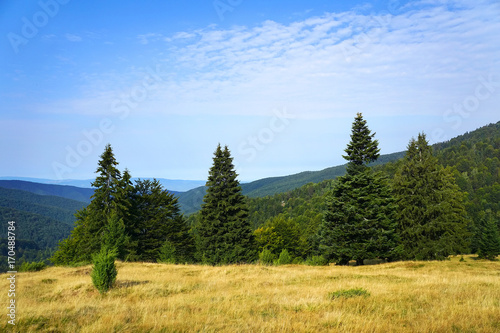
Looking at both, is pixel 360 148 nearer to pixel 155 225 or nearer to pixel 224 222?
pixel 224 222

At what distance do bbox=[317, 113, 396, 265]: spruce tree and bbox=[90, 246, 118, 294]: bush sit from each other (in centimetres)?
2105

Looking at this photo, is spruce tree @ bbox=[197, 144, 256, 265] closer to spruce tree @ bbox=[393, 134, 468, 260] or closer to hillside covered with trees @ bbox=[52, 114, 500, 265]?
hillside covered with trees @ bbox=[52, 114, 500, 265]

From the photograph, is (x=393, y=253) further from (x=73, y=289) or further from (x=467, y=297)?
(x=73, y=289)

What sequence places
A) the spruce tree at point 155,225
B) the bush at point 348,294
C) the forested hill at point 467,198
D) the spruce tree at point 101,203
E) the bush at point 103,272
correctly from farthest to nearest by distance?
the forested hill at point 467,198
the spruce tree at point 155,225
the spruce tree at point 101,203
the bush at point 103,272
the bush at point 348,294

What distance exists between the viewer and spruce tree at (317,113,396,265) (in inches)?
1070

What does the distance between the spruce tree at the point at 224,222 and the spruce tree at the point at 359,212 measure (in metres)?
11.5

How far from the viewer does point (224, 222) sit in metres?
37.7

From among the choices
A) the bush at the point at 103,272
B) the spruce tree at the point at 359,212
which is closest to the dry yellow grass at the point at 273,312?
the bush at the point at 103,272

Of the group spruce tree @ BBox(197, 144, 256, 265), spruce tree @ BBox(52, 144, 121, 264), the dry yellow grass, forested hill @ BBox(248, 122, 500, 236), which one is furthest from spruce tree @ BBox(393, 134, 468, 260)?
forested hill @ BBox(248, 122, 500, 236)

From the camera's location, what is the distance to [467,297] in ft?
28.5

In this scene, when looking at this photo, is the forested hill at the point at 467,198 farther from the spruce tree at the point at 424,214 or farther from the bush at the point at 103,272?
the bush at the point at 103,272

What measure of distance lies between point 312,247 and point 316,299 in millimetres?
76751

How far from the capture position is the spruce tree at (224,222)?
3678cm

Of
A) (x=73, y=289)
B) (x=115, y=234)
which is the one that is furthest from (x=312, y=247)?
(x=73, y=289)
